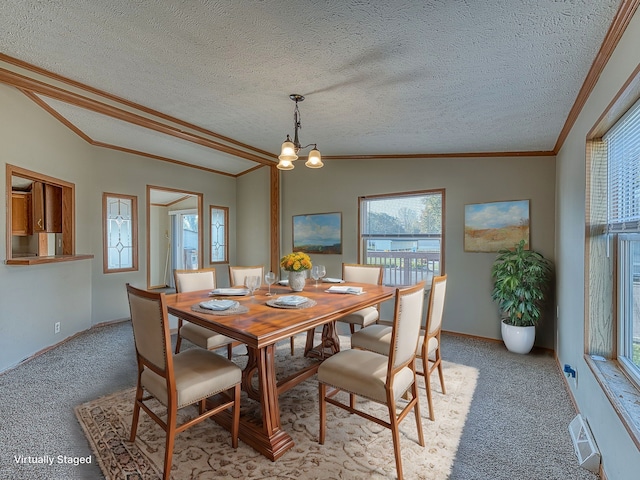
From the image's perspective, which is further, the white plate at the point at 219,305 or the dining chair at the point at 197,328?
the dining chair at the point at 197,328

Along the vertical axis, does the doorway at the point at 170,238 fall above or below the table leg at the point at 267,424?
above

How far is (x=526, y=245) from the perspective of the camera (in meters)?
3.55

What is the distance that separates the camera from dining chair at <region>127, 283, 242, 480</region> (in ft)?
5.36

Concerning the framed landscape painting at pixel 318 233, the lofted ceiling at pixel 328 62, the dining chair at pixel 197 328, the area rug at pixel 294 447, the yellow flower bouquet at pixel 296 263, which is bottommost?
the area rug at pixel 294 447

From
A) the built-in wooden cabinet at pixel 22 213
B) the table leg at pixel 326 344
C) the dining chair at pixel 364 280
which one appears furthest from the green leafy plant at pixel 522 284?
the built-in wooden cabinet at pixel 22 213

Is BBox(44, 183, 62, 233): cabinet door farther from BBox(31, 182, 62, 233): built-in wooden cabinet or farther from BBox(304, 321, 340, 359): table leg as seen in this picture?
BBox(304, 321, 340, 359): table leg

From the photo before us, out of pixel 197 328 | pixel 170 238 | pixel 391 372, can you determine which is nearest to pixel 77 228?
pixel 197 328

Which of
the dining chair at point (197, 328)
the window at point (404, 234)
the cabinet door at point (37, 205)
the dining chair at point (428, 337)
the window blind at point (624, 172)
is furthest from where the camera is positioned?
the window at point (404, 234)

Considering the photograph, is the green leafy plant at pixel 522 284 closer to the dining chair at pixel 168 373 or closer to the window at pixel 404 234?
the window at pixel 404 234

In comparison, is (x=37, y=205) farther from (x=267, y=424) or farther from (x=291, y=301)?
(x=267, y=424)

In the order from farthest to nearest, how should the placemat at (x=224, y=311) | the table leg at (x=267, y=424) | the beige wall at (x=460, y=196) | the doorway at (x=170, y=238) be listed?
the doorway at (x=170, y=238) → the beige wall at (x=460, y=196) → the placemat at (x=224, y=311) → the table leg at (x=267, y=424)

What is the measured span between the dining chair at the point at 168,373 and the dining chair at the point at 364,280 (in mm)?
1490

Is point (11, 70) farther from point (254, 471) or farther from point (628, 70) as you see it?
point (628, 70)

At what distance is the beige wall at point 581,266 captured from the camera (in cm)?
139
